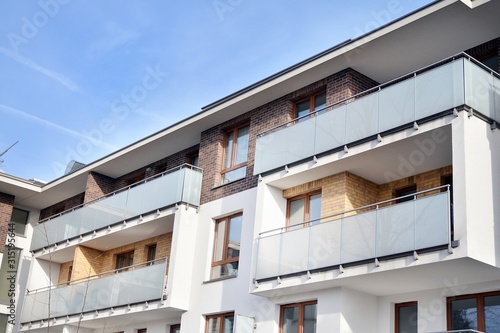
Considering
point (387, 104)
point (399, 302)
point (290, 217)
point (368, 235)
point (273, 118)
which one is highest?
point (273, 118)

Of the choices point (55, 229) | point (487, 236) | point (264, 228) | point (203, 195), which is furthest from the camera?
point (55, 229)

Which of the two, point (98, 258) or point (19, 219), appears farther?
point (19, 219)

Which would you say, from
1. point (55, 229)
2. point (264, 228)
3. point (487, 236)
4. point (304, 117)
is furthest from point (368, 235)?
point (55, 229)

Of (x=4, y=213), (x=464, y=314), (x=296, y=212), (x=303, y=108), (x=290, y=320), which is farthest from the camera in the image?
(x=4, y=213)

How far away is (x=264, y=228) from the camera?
18.7 m

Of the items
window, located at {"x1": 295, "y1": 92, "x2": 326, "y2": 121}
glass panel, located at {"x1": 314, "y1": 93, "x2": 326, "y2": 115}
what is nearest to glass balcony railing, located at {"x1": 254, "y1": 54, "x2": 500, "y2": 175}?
glass panel, located at {"x1": 314, "y1": 93, "x2": 326, "y2": 115}

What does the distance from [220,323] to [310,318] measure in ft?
11.3

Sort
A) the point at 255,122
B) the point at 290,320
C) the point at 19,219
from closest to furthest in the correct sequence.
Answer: the point at 290,320 → the point at 255,122 → the point at 19,219

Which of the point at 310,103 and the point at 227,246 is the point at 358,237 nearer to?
A: the point at 310,103

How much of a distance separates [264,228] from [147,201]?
555 centimetres

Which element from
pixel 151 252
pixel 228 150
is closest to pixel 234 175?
pixel 228 150

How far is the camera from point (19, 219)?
31.3m

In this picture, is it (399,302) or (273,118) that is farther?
(273,118)

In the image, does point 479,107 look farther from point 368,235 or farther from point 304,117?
point 304,117
